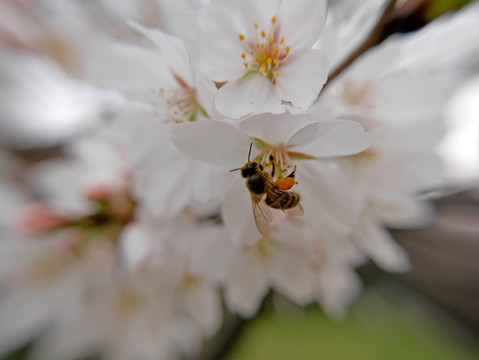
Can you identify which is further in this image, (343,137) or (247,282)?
(247,282)

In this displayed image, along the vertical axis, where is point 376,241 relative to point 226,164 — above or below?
below

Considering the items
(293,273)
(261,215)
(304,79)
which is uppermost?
(304,79)

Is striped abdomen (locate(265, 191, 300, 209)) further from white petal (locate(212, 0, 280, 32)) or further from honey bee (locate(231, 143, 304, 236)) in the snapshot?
white petal (locate(212, 0, 280, 32))

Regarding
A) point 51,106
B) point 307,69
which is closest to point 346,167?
point 307,69

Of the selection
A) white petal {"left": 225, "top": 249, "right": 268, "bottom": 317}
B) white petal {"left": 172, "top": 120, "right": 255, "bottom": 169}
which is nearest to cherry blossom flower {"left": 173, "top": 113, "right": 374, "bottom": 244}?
white petal {"left": 172, "top": 120, "right": 255, "bottom": 169}

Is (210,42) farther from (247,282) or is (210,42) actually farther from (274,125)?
(247,282)

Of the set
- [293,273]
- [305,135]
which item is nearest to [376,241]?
[293,273]

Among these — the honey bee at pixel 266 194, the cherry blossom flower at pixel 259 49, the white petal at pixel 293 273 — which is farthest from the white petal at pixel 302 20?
the white petal at pixel 293 273
